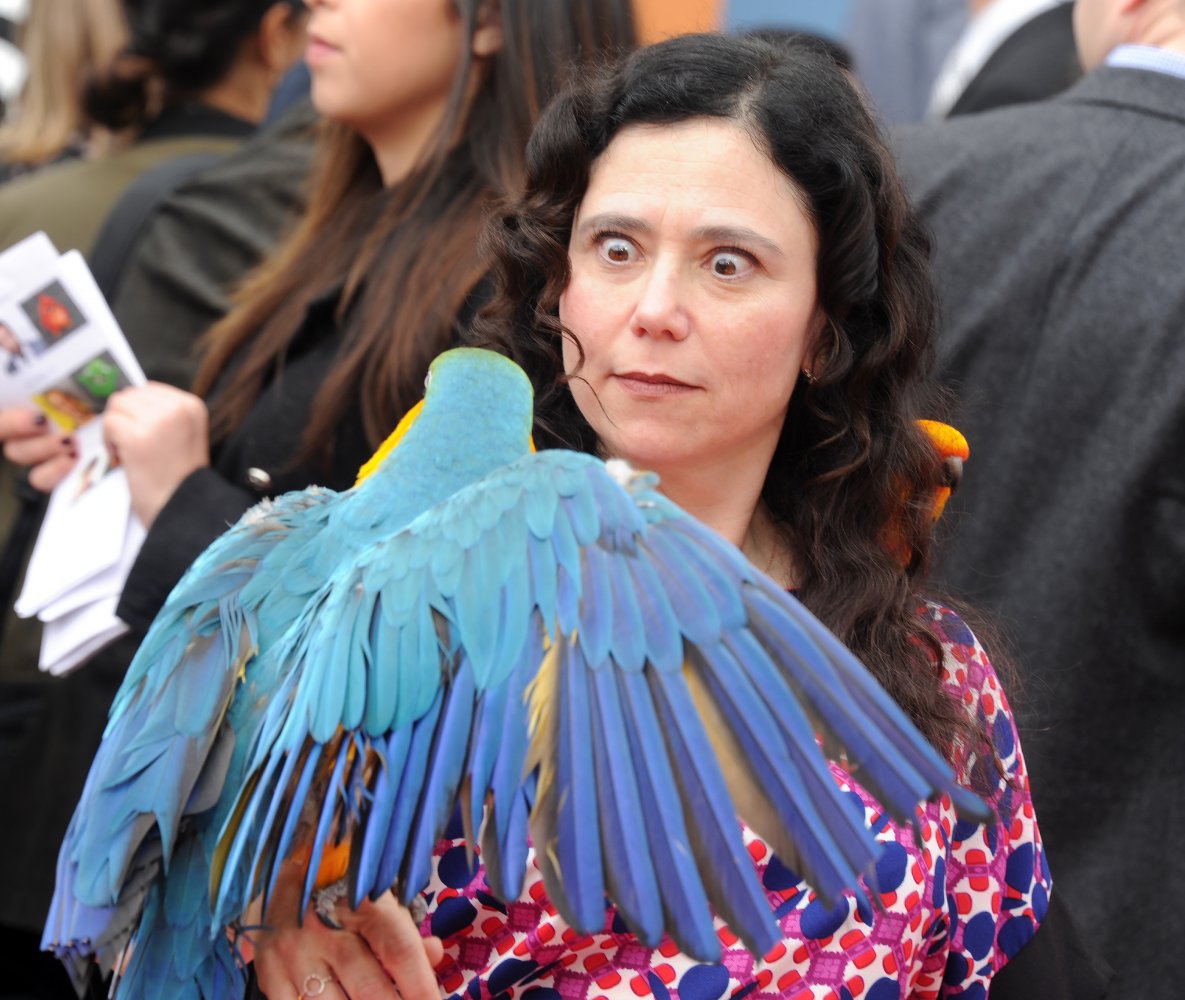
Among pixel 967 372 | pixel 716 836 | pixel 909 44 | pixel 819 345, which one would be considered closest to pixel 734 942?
pixel 716 836

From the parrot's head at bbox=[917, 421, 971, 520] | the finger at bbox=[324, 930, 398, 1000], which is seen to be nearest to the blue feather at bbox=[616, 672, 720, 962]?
the finger at bbox=[324, 930, 398, 1000]

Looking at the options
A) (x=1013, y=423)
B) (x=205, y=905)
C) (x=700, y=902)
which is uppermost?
(x=700, y=902)

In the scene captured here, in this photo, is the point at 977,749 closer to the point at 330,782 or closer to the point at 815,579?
the point at 815,579

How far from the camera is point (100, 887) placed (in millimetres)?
1278

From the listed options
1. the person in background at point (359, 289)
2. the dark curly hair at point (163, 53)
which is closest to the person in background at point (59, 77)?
the dark curly hair at point (163, 53)

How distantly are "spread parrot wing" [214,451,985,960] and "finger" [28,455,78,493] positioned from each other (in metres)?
1.31

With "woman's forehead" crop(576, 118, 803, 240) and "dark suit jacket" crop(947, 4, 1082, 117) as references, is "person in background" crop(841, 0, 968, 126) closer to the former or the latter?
"dark suit jacket" crop(947, 4, 1082, 117)

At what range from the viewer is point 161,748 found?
Result: 1310 mm

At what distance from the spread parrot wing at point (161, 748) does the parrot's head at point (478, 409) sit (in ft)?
0.55

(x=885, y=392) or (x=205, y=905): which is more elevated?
(x=885, y=392)

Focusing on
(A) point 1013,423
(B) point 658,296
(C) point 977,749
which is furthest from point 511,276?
(A) point 1013,423

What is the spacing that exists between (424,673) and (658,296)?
478 mm

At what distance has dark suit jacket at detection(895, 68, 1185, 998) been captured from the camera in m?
2.30

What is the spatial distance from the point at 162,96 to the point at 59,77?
258 millimetres
